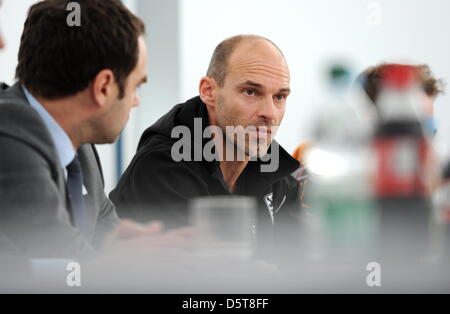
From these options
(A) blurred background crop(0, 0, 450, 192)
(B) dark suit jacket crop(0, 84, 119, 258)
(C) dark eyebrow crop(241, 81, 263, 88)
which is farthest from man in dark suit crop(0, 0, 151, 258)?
(C) dark eyebrow crop(241, 81, 263, 88)

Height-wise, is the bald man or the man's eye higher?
the man's eye

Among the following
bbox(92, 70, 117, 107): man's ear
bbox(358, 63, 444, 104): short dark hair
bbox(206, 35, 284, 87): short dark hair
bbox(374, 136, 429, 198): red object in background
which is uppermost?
bbox(206, 35, 284, 87): short dark hair

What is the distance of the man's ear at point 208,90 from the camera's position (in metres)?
1.24

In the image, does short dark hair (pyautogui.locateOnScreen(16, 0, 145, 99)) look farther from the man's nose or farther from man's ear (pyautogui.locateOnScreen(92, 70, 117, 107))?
the man's nose

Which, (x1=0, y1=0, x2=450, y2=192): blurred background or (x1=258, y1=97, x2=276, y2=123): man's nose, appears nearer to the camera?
(x1=0, y1=0, x2=450, y2=192): blurred background

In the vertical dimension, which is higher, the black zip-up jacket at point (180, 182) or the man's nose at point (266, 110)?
the man's nose at point (266, 110)

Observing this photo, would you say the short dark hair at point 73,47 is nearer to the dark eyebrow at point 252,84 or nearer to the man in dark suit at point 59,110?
the man in dark suit at point 59,110

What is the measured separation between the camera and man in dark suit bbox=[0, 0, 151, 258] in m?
0.77

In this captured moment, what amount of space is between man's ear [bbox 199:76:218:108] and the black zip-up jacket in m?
0.01

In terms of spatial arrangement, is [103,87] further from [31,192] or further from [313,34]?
[313,34]

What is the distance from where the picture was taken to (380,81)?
25.3 inches

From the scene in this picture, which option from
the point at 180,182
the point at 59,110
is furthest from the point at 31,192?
the point at 180,182

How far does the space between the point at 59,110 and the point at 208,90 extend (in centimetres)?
43

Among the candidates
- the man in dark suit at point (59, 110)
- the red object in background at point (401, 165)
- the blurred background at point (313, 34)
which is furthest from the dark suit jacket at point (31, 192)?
the red object in background at point (401, 165)
